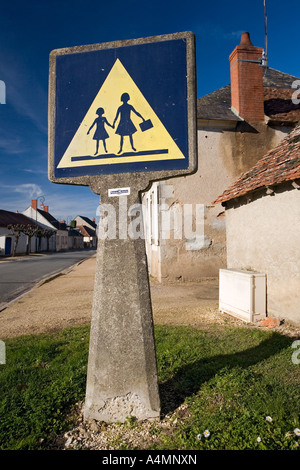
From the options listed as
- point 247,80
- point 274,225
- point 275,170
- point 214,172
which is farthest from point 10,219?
point 274,225

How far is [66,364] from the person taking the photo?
373 centimetres

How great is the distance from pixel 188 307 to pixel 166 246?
3.77 m

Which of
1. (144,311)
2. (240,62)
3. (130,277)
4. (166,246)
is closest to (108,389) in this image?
(144,311)

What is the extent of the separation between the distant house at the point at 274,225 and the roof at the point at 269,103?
4.48 m

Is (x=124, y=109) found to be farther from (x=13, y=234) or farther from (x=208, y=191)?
(x=13, y=234)

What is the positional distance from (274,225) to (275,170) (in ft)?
3.62

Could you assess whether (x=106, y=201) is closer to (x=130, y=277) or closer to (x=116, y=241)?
(x=116, y=241)

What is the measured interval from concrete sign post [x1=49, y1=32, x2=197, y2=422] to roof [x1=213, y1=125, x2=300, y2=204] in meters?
3.21

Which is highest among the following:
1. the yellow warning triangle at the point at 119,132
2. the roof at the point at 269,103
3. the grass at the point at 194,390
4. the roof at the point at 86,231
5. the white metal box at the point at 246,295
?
the roof at the point at 269,103

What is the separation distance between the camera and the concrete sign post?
8.18ft

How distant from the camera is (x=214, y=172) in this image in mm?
11211

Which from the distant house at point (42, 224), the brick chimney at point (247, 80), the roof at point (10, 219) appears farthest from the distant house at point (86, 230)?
the brick chimney at point (247, 80)

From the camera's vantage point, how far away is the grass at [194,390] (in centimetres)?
223

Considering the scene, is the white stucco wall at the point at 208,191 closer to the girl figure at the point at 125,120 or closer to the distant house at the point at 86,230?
the girl figure at the point at 125,120
